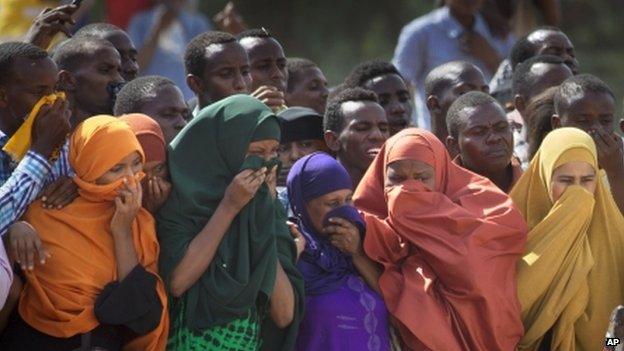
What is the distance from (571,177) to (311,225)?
115cm

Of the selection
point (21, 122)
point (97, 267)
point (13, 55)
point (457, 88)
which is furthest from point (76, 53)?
point (457, 88)

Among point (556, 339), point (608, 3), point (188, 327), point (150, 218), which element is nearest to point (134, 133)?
point (150, 218)

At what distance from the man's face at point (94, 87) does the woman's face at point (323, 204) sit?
1225 millimetres

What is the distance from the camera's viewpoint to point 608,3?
1953 centimetres

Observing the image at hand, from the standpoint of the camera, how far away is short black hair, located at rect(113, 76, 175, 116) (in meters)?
7.48

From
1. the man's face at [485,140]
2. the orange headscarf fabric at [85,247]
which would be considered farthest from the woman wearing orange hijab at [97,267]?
the man's face at [485,140]

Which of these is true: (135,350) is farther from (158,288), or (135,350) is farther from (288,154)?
(288,154)

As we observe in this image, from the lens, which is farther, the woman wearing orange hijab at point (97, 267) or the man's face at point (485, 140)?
the man's face at point (485, 140)

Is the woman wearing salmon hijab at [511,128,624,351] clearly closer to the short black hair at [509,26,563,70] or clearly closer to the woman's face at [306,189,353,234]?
the woman's face at [306,189,353,234]

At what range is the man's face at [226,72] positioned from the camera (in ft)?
26.4

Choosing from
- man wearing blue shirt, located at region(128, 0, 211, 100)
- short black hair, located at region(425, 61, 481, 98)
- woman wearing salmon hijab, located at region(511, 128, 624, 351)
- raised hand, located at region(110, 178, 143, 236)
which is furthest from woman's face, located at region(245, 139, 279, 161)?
man wearing blue shirt, located at region(128, 0, 211, 100)

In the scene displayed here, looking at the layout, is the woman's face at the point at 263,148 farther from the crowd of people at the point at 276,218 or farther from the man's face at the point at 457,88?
the man's face at the point at 457,88

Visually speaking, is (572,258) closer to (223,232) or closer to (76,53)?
(223,232)

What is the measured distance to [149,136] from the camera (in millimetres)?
6867
